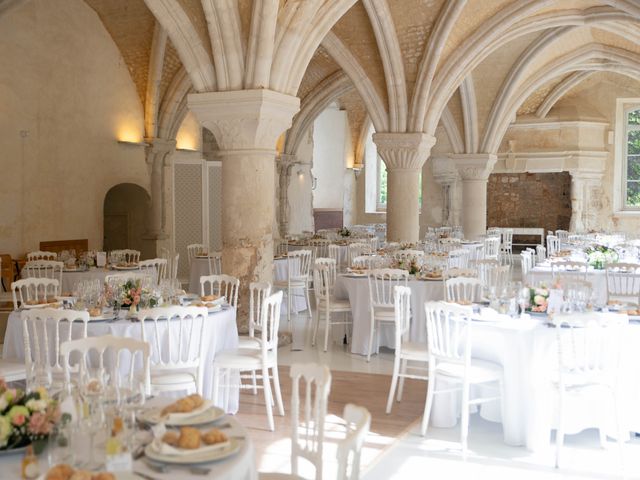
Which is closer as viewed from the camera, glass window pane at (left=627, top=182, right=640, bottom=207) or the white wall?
the white wall

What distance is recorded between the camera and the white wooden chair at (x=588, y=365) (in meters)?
4.84

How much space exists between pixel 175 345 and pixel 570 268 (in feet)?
21.1

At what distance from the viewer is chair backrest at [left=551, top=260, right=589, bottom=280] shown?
9386 mm

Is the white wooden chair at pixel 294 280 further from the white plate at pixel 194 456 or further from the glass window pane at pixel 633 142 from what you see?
the glass window pane at pixel 633 142

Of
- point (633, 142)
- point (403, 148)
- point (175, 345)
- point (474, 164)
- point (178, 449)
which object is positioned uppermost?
point (633, 142)

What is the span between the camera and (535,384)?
16.9ft

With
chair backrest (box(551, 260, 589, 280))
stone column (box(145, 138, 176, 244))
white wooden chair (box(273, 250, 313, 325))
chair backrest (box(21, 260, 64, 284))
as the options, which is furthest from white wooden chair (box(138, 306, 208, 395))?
stone column (box(145, 138, 176, 244))

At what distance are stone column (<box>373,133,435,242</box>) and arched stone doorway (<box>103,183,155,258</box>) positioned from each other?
18.1 feet

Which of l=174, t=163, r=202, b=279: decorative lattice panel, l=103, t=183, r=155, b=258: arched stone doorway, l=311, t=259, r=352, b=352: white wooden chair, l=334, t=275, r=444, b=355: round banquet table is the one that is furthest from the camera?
l=174, t=163, r=202, b=279: decorative lattice panel

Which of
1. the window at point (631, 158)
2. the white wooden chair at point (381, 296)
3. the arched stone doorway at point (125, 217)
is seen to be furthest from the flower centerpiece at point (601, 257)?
the window at point (631, 158)

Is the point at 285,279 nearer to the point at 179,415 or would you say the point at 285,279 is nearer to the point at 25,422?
the point at 179,415

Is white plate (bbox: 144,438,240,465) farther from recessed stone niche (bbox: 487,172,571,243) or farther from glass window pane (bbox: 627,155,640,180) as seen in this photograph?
glass window pane (bbox: 627,155,640,180)

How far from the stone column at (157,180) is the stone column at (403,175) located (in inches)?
187

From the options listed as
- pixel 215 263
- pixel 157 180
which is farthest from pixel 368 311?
pixel 157 180
